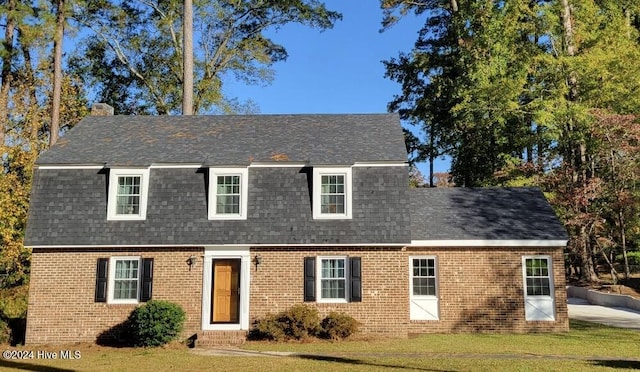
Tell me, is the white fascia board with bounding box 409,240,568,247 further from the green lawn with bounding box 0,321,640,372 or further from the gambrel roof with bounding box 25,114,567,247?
the green lawn with bounding box 0,321,640,372

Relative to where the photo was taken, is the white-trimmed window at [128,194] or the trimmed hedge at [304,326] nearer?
the trimmed hedge at [304,326]

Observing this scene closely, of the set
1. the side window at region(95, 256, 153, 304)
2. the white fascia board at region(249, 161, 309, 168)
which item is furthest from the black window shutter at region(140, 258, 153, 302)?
the white fascia board at region(249, 161, 309, 168)

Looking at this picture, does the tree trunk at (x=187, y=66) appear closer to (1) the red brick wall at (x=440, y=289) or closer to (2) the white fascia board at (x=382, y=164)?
(2) the white fascia board at (x=382, y=164)

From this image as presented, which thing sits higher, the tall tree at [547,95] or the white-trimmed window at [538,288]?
the tall tree at [547,95]

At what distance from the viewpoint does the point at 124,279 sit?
16.2 m

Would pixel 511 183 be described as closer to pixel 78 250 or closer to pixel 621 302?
pixel 621 302

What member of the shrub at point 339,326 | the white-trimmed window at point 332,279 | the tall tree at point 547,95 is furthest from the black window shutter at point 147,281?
the tall tree at point 547,95

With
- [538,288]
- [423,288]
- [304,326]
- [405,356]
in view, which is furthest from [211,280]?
[538,288]

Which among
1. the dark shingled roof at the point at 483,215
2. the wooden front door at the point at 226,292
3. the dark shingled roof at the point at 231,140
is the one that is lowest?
Result: the wooden front door at the point at 226,292

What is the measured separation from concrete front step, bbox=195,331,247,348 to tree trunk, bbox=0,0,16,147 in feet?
56.9

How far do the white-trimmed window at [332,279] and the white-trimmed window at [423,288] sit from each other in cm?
271

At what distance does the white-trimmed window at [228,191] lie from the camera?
54.3 ft

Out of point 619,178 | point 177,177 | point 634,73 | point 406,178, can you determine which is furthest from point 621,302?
point 177,177

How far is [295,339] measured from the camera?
15.3 m
